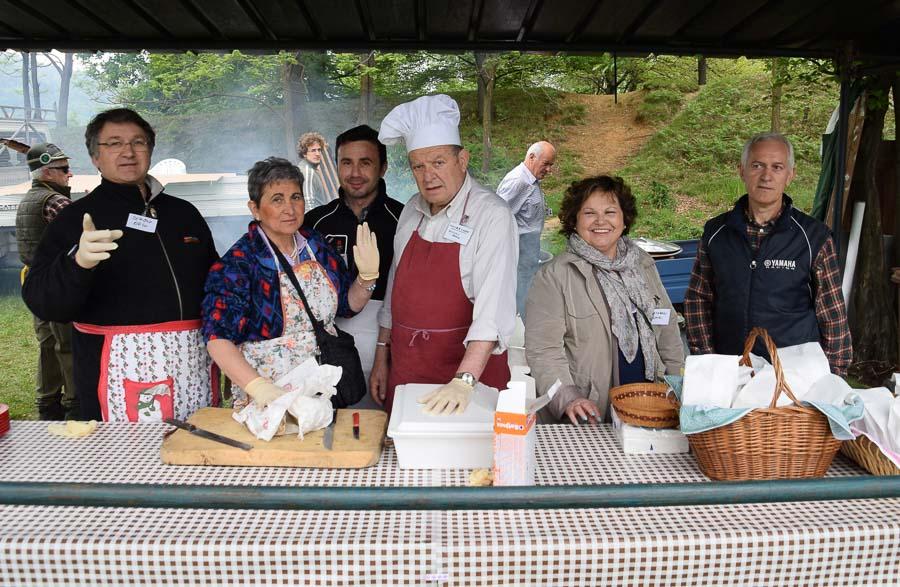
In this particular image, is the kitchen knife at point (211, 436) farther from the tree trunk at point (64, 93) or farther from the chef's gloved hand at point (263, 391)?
the tree trunk at point (64, 93)

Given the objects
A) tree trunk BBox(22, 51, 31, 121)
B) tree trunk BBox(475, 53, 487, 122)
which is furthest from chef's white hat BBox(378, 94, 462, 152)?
tree trunk BBox(475, 53, 487, 122)

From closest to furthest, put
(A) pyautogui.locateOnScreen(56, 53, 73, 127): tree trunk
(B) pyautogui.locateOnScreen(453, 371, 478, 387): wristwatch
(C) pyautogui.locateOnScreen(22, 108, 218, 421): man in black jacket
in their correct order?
(B) pyautogui.locateOnScreen(453, 371, 478, 387): wristwatch → (C) pyautogui.locateOnScreen(22, 108, 218, 421): man in black jacket → (A) pyautogui.locateOnScreen(56, 53, 73, 127): tree trunk

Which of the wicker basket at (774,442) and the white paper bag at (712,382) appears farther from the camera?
the white paper bag at (712,382)

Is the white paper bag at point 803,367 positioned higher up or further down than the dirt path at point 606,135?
further down

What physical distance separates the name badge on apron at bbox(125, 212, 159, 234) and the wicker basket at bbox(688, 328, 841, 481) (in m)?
2.03

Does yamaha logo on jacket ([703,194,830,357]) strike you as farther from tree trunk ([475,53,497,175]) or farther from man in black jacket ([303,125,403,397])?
tree trunk ([475,53,497,175])

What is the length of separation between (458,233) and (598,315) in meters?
0.61

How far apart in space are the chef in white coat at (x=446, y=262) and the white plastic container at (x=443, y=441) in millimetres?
391

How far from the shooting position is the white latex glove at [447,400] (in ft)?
6.13

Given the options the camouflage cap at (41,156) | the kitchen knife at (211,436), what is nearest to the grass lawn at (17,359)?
the camouflage cap at (41,156)

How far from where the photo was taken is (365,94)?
14680mm

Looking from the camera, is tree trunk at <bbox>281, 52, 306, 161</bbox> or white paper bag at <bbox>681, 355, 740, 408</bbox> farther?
tree trunk at <bbox>281, 52, 306, 161</bbox>

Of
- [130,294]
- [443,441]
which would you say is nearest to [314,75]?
[130,294]

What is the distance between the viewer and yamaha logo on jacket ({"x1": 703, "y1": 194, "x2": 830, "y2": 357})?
2.88 metres
